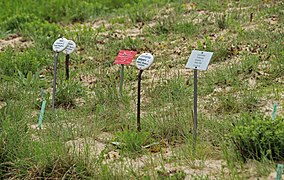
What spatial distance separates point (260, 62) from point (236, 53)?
574 mm

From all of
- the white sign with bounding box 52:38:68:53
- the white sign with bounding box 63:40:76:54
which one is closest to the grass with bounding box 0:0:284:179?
the white sign with bounding box 63:40:76:54

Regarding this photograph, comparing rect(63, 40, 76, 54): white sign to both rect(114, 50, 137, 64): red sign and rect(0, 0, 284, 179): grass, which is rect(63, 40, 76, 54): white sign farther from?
rect(114, 50, 137, 64): red sign

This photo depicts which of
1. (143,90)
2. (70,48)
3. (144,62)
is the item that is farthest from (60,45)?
(144,62)

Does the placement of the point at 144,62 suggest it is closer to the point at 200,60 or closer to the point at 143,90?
the point at 200,60

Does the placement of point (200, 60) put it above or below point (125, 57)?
above

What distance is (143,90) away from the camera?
21.3 ft

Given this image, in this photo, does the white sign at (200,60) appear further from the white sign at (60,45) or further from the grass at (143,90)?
the white sign at (60,45)

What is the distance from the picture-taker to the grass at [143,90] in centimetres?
441

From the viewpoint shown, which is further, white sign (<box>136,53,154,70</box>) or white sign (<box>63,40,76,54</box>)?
white sign (<box>63,40,76,54</box>)

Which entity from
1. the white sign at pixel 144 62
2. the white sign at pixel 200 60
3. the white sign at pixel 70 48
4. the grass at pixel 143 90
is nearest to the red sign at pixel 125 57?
the grass at pixel 143 90

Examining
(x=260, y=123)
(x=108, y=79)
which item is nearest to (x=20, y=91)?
(x=108, y=79)

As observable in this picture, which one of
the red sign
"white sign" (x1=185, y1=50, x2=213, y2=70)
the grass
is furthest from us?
the red sign

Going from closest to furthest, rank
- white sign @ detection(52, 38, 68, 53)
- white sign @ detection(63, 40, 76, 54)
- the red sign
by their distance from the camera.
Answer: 1. the red sign
2. white sign @ detection(52, 38, 68, 53)
3. white sign @ detection(63, 40, 76, 54)

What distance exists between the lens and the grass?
174 inches
